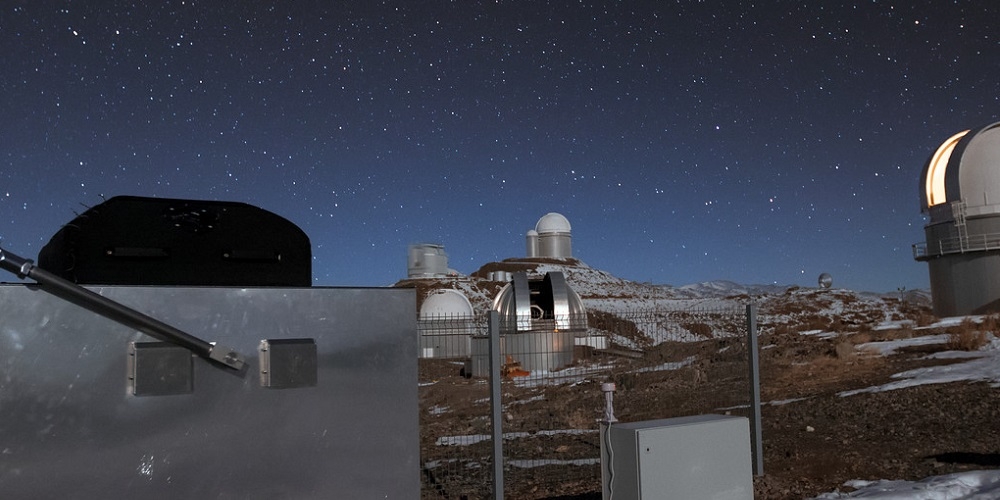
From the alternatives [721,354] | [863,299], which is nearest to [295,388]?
[721,354]

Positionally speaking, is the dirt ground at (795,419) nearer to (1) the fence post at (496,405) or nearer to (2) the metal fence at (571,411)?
(2) the metal fence at (571,411)

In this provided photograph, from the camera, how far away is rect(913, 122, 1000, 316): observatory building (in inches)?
1067

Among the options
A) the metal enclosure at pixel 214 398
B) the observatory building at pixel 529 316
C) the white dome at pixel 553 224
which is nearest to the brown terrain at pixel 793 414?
the observatory building at pixel 529 316

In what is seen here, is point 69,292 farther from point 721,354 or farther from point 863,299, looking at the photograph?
point 863,299

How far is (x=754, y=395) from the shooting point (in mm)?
7180

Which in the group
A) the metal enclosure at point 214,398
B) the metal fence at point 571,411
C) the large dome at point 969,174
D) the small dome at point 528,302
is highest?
the large dome at point 969,174

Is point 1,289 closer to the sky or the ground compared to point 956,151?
closer to the ground

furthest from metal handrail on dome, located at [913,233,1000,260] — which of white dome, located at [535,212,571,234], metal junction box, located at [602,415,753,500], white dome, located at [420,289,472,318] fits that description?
white dome, located at [535,212,571,234]

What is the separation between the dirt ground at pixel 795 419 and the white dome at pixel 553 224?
5385cm

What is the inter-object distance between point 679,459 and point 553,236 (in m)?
64.4

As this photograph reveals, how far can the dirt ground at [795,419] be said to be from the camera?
6.71 metres

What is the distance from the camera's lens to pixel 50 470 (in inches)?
57.4

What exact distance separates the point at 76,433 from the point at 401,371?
0.76 metres

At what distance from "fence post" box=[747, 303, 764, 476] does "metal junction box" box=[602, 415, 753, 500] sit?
2213 mm
